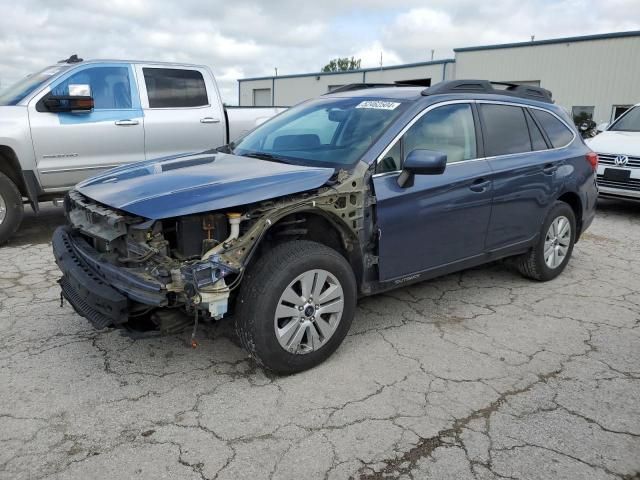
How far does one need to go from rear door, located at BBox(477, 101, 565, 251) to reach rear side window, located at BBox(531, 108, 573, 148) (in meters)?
0.09

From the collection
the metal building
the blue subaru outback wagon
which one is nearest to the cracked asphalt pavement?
the blue subaru outback wagon

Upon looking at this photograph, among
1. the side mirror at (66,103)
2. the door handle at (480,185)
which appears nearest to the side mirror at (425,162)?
the door handle at (480,185)

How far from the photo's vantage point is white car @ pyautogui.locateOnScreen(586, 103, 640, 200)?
817 centimetres

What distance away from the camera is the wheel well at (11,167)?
588cm

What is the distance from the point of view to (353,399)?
301 cm

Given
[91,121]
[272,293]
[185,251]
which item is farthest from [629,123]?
[185,251]

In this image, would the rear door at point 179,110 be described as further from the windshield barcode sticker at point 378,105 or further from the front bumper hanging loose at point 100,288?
the front bumper hanging loose at point 100,288

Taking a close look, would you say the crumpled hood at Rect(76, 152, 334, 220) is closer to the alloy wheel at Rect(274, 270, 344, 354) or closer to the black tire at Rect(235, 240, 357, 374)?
the black tire at Rect(235, 240, 357, 374)

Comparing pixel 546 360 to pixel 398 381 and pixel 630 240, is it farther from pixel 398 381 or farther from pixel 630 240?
pixel 630 240

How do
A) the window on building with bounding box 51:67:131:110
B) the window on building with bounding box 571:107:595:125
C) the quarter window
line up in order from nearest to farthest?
the quarter window < the window on building with bounding box 51:67:131:110 < the window on building with bounding box 571:107:595:125

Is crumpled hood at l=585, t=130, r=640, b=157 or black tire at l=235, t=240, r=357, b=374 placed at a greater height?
crumpled hood at l=585, t=130, r=640, b=157

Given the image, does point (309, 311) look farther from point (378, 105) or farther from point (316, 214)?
point (378, 105)

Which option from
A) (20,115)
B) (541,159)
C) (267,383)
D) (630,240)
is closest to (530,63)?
(630,240)

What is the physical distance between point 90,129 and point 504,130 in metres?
4.60
